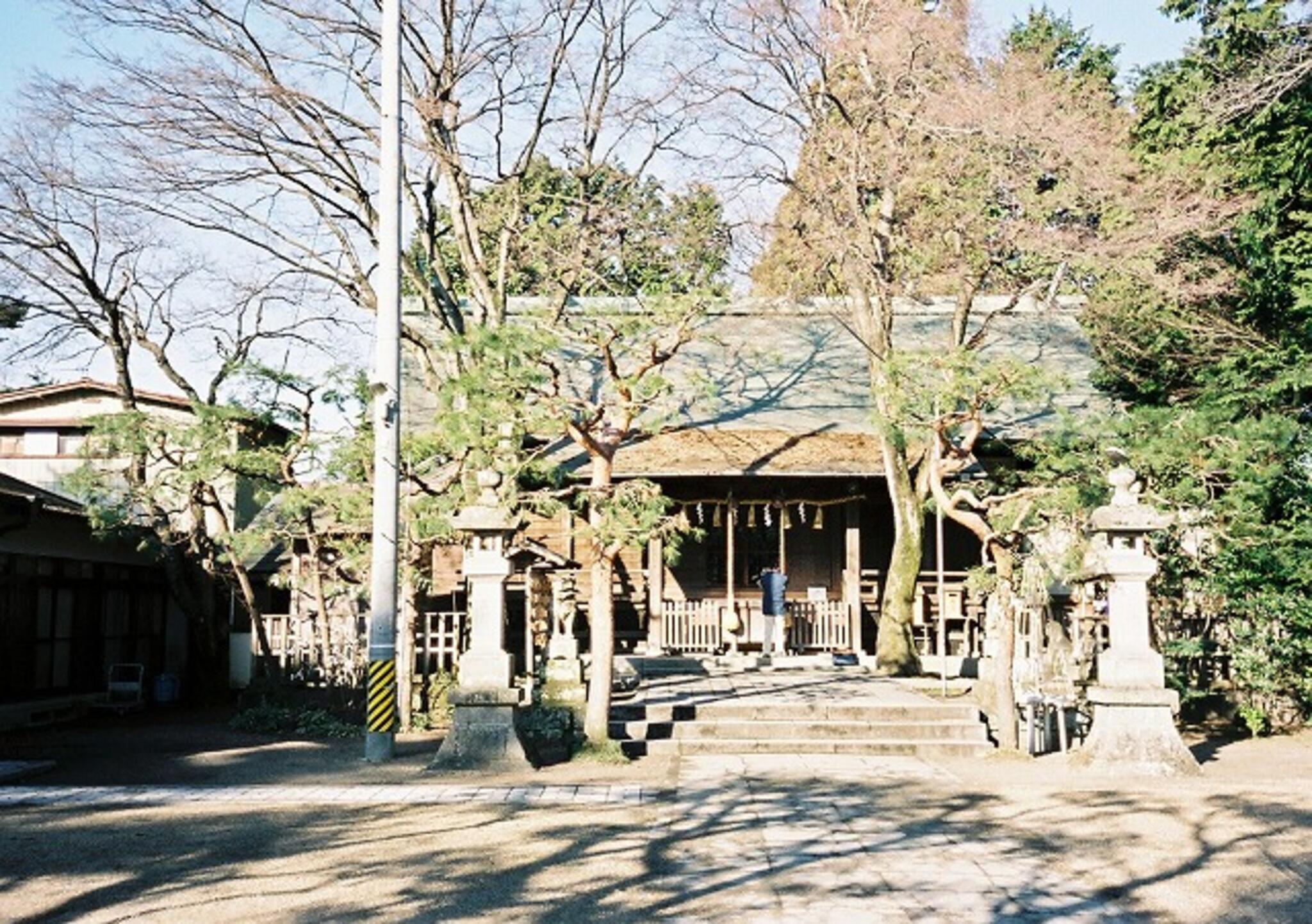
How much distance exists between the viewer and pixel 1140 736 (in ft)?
41.3

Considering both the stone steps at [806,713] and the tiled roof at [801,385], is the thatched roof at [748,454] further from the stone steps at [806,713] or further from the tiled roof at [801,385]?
the stone steps at [806,713]

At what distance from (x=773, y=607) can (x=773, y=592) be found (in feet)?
0.99

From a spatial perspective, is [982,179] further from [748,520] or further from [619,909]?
[619,909]

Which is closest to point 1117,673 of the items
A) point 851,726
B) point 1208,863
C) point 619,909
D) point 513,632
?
point 851,726

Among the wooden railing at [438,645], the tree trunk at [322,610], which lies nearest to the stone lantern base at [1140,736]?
the wooden railing at [438,645]

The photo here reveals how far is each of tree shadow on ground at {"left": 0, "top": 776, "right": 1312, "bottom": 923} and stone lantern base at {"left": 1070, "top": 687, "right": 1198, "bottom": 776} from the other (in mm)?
1121

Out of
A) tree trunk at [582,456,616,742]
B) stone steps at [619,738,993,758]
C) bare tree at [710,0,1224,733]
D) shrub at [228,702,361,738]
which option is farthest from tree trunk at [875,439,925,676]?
shrub at [228,702,361,738]

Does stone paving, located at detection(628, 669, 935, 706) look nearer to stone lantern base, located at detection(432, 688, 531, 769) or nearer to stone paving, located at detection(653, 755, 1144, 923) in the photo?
stone lantern base, located at detection(432, 688, 531, 769)

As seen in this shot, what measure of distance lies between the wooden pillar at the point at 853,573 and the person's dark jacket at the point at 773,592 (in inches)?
44.4

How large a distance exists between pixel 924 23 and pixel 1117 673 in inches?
426

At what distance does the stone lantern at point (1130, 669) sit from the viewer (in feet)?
41.3

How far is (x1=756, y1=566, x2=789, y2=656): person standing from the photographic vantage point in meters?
20.9

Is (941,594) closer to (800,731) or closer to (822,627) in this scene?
(822,627)

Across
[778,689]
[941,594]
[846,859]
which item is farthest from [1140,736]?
[941,594]
